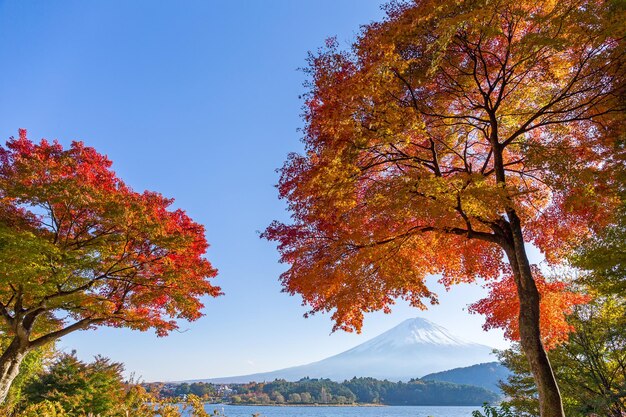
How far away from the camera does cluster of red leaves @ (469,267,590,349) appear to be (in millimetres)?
8891

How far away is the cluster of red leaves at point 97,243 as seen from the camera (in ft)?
30.9

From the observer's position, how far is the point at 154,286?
37.4ft

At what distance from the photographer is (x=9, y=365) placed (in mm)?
10398

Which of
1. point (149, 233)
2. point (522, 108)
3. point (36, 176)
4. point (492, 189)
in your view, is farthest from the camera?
point (149, 233)

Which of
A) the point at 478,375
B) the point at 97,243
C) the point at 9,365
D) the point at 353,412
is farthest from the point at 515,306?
the point at 478,375

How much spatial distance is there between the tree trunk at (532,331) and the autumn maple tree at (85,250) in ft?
27.0

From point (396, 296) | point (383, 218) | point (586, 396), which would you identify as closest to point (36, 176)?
point (383, 218)

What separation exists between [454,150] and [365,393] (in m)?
88.6

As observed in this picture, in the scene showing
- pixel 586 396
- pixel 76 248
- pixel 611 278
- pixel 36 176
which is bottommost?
pixel 586 396

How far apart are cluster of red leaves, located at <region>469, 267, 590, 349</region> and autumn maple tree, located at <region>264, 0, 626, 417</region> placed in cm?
23

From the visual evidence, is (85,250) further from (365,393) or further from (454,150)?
(365,393)

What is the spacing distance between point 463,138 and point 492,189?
304 centimetres

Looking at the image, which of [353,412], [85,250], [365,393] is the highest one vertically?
[85,250]

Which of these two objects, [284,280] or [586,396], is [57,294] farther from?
[586,396]
